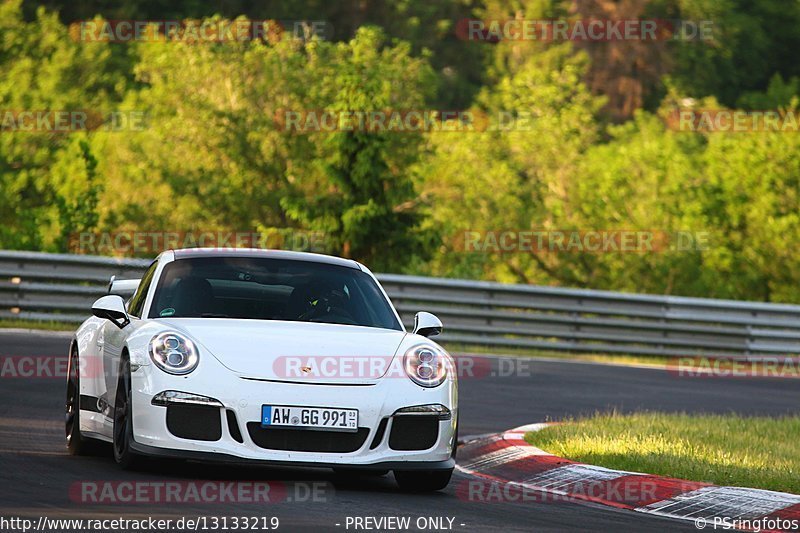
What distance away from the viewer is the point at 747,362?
2578 cm

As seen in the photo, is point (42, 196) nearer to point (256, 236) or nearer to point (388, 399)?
point (256, 236)

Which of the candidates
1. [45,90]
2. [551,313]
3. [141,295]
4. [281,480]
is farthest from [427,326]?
[45,90]

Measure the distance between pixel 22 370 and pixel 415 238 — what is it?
12969 millimetres

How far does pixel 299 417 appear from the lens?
8859 mm

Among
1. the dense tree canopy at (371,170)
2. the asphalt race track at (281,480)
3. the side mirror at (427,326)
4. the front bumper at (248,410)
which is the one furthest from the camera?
the dense tree canopy at (371,170)

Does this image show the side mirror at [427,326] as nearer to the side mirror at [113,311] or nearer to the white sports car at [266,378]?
the white sports car at [266,378]

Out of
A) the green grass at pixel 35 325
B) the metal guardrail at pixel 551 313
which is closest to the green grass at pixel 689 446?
the green grass at pixel 35 325

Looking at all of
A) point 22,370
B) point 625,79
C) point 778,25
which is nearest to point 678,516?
point 22,370

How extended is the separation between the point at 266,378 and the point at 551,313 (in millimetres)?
16926

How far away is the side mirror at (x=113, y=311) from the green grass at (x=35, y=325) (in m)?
11.4

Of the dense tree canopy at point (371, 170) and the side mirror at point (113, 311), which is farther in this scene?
the dense tree canopy at point (371, 170)

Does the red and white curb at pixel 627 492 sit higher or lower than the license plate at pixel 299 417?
lower

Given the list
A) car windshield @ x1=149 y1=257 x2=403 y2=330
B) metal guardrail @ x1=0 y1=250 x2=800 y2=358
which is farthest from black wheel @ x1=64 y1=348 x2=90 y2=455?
metal guardrail @ x1=0 y1=250 x2=800 y2=358

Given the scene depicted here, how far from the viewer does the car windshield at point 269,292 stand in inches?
392
